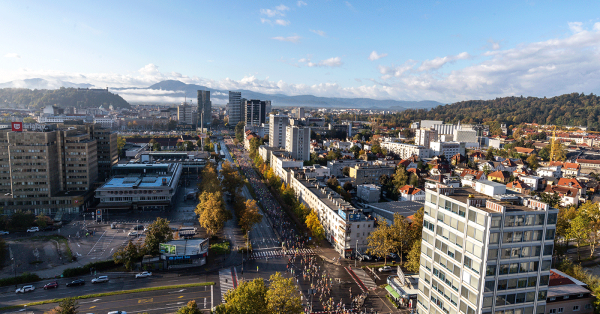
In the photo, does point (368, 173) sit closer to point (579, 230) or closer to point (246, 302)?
point (579, 230)

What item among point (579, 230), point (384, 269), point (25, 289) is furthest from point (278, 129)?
point (25, 289)

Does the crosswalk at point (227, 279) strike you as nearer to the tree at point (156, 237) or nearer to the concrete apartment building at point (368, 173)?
the tree at point (156, 237)

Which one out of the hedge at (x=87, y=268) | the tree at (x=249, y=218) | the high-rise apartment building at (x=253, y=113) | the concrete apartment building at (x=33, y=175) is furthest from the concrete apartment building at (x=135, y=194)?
the high-rise apartment building at (x=253, y=113)

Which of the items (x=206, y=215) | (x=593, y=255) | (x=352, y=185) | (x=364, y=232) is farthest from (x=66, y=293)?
(x=593, y=255)

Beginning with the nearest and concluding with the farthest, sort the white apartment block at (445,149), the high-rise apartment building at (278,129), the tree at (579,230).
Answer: the tree at (579,230)
the high-rise apartment building at (278,129)
the white apartment block at (445,149)

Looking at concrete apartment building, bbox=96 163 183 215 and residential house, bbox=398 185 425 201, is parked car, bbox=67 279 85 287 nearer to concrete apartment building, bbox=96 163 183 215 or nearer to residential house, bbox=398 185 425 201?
concrete apartment building, bbox=96 163 183 215

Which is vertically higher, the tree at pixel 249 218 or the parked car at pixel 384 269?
the tree at pixel 249 218
